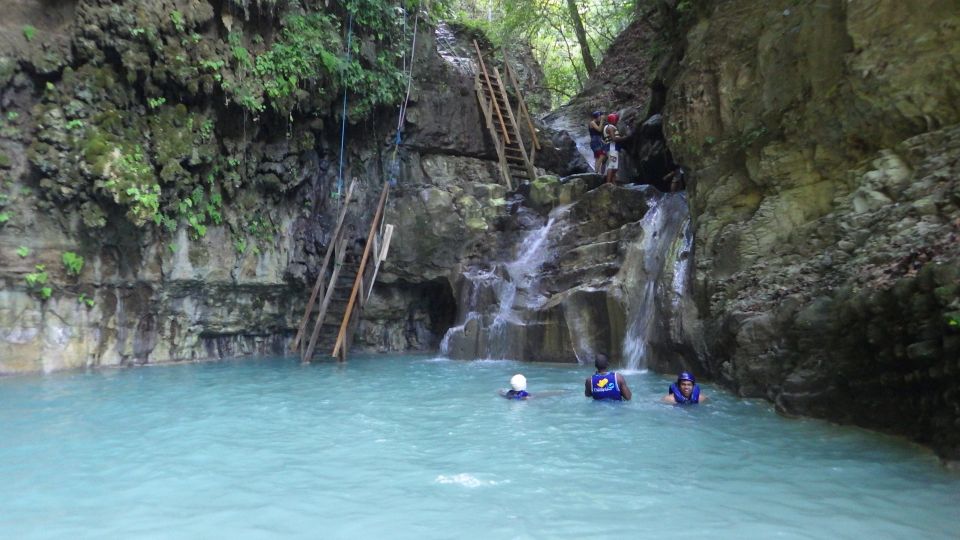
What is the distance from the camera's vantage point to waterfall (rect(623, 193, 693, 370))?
10.4 m

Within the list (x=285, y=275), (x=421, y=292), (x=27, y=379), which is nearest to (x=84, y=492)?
(x=27, y=379)

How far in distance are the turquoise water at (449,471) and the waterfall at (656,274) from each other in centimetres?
271

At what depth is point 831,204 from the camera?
8016 mm

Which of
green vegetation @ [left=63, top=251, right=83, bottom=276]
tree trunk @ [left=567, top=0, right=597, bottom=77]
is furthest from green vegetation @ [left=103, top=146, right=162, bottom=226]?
tree trunk @ [left=567, top=0, right=597, bottom=77]

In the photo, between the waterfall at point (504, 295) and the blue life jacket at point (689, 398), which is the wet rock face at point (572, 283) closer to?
the waterfall at point (504, 295)

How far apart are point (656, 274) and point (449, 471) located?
23.9ft

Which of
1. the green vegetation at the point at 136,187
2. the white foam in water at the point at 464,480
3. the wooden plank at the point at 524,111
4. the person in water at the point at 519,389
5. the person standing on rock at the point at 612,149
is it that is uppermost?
the wooden plank at the point at 524,111

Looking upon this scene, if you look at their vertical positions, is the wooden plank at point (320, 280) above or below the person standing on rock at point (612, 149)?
below

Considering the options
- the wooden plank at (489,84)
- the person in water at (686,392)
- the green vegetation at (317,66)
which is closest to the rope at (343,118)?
the green vegetation at (317,66)

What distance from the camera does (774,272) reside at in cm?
821

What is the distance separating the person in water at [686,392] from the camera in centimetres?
771

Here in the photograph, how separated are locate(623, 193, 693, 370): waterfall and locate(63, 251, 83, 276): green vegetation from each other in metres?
9.47

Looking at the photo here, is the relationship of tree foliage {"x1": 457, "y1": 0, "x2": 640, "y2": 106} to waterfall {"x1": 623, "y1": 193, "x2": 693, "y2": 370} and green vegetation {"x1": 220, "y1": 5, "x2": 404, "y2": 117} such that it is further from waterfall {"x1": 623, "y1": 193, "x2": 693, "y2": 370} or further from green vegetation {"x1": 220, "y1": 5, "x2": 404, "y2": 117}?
waterfall {"x1": 623, "y1": 193, "x2": 693, "y2": 370}

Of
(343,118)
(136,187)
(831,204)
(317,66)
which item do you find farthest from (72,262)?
(831,204)
